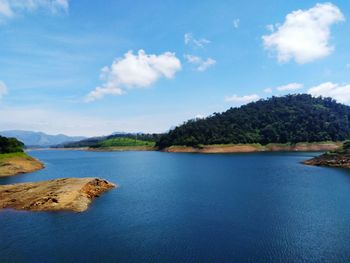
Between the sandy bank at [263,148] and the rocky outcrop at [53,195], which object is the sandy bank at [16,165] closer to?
the rocky outcrop at [53,195]

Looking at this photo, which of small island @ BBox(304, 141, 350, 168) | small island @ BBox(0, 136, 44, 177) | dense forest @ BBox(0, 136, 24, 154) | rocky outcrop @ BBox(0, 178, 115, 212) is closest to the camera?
rocky outcrop @ BBox(0, 178, 115, 212)

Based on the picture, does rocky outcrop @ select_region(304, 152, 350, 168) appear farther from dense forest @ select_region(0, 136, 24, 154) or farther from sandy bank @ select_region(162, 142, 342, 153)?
dense forest @ select_region(0, 136, 24, 154)

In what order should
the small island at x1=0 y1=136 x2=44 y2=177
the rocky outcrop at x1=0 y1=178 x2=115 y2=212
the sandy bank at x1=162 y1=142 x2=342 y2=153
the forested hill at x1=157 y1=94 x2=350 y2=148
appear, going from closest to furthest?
the rocky outcrop at x1=0 y1=178 x2=115 y2=212 < the small island at x1=0 y1=136 x2=44 y2=177 < the sandy bank at x1=162 y1=142 x2=342 y2=153 < the forested hill at x1=157 y1=94 x2=350 y2=148

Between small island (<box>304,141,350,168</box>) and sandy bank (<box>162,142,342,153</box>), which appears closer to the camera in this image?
small island (<box>304,141,350,168</box>)

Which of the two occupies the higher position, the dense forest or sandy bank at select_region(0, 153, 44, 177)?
the dense forest

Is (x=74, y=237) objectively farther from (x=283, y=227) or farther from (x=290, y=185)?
(x=290, y=185)

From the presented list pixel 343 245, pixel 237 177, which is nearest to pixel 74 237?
pixel 343 245

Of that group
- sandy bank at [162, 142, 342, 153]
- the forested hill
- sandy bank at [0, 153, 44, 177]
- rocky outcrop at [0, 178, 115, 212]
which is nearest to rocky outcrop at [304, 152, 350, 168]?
rocky outcrop at [0, 178, 115, 212]

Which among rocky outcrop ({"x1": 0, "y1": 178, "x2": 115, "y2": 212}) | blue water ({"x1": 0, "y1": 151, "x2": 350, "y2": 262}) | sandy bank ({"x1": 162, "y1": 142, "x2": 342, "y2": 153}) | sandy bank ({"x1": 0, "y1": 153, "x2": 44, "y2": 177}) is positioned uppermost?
sandy bank ({"x1": 162, "y1": 142, "x2": 342, "y2": 153})

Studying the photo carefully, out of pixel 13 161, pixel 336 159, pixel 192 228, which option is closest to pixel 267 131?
pixel 336 159
